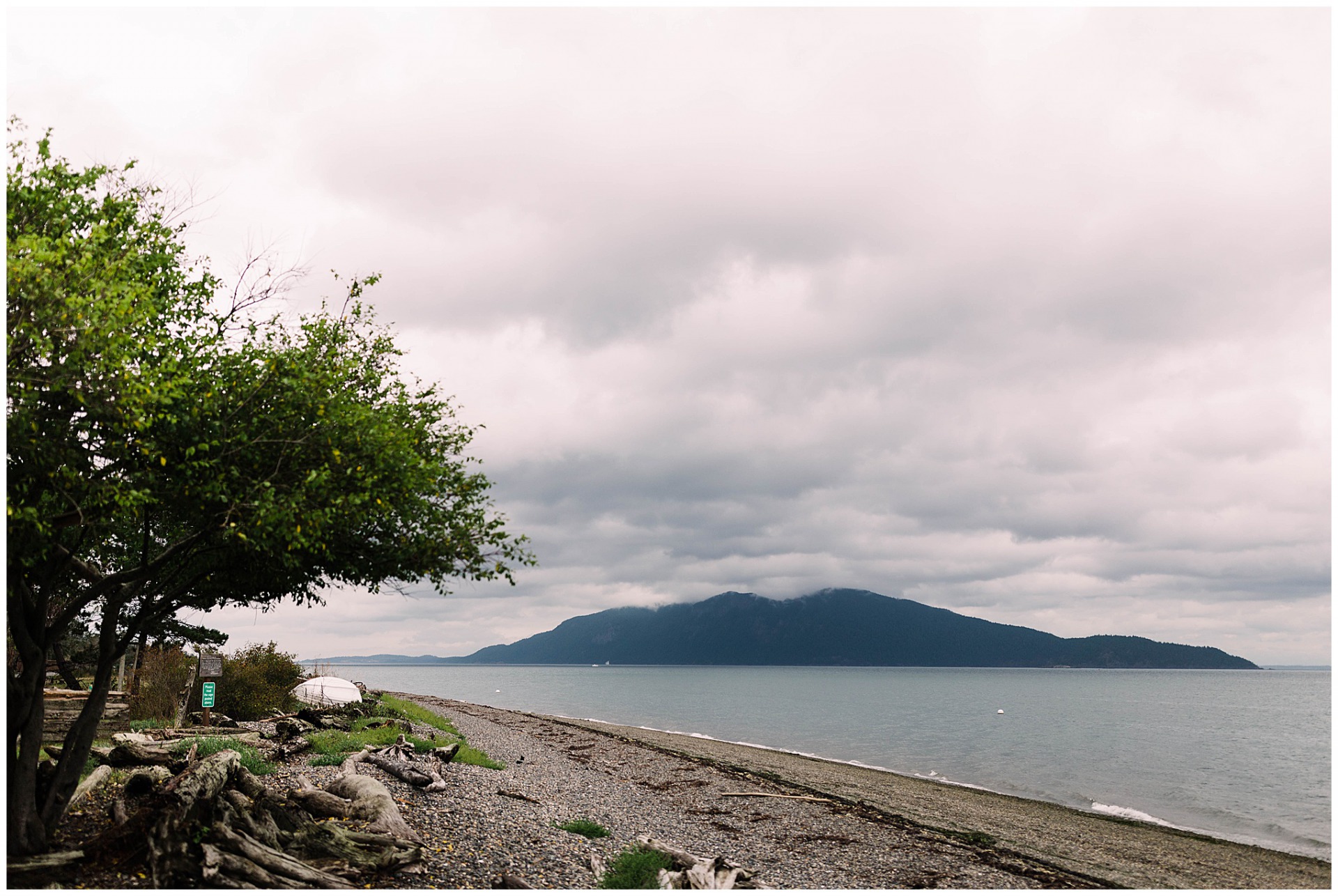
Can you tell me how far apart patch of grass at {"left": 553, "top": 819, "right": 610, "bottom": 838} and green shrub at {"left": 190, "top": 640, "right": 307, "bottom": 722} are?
23.6 meters

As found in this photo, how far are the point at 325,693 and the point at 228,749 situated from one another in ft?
106

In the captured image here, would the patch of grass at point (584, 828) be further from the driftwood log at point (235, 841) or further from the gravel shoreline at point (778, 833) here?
the driftwood log at point (235, 841)

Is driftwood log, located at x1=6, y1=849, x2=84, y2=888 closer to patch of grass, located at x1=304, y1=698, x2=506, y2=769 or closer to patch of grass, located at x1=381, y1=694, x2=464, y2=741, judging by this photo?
patch of grass, located at x1=304, y1=698, x2=506, y2=769

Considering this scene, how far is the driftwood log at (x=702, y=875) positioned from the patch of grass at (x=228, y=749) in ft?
34.1

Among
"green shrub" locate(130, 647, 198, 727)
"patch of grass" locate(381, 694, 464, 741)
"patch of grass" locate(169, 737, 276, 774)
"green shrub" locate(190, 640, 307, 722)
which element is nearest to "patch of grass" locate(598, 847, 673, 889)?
"patch of grass" locate(169, 737, 276, 774)

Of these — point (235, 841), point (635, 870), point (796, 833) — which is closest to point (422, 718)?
point (796, 833)

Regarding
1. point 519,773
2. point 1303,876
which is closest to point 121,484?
point 519,773

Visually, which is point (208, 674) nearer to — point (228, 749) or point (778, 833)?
point (228, 749)

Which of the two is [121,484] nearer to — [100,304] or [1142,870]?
[100,304]

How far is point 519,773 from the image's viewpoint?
29.8 m

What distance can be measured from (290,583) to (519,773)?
61.6ft

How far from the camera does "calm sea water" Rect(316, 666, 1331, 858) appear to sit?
41.4m

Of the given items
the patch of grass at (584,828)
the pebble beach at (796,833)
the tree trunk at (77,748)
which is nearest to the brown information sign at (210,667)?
the pebble beach at (796,833)

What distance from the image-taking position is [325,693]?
4922cm
